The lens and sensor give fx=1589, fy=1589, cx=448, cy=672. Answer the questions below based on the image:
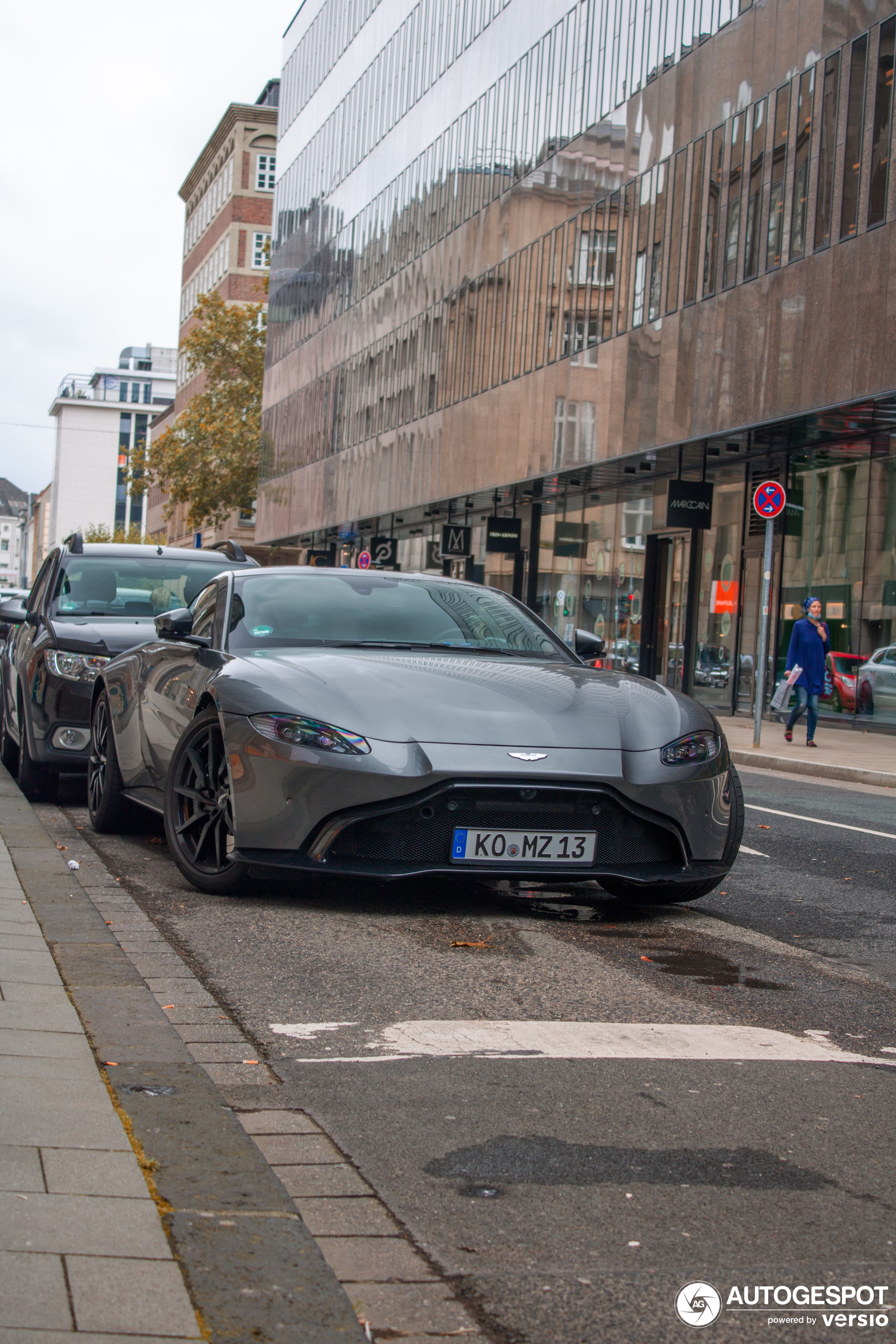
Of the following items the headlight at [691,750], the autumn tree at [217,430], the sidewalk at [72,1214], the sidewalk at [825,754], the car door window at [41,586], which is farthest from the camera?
the autumn tree at [217,430]

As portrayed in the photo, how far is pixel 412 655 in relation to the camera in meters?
6.57

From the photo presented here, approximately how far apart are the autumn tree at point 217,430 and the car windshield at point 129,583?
166ft

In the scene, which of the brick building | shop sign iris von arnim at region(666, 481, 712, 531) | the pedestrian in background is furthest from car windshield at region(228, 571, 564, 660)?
the brick building

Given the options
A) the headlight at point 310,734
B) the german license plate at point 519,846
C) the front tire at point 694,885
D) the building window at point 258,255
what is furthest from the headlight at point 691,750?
the building window at point 258,255

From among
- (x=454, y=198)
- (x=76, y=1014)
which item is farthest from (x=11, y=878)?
(x=454, y=198)

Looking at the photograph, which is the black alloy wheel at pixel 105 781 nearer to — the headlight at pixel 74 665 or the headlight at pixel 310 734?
the headlight at pixel 74 665

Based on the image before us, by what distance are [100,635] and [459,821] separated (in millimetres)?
4947

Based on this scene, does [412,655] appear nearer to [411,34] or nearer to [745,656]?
[745,656]

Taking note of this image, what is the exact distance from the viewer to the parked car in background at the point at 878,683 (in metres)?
22.6

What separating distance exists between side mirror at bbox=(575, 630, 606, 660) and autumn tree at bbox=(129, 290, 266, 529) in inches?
2147

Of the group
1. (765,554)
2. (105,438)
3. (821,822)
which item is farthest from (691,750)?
(105,438)

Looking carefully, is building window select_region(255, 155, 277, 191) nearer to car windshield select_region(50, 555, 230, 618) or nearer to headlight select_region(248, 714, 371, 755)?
car windshield select_region(50, 555, 230, 618)

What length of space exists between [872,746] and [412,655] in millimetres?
14931

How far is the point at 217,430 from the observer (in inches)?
2454
